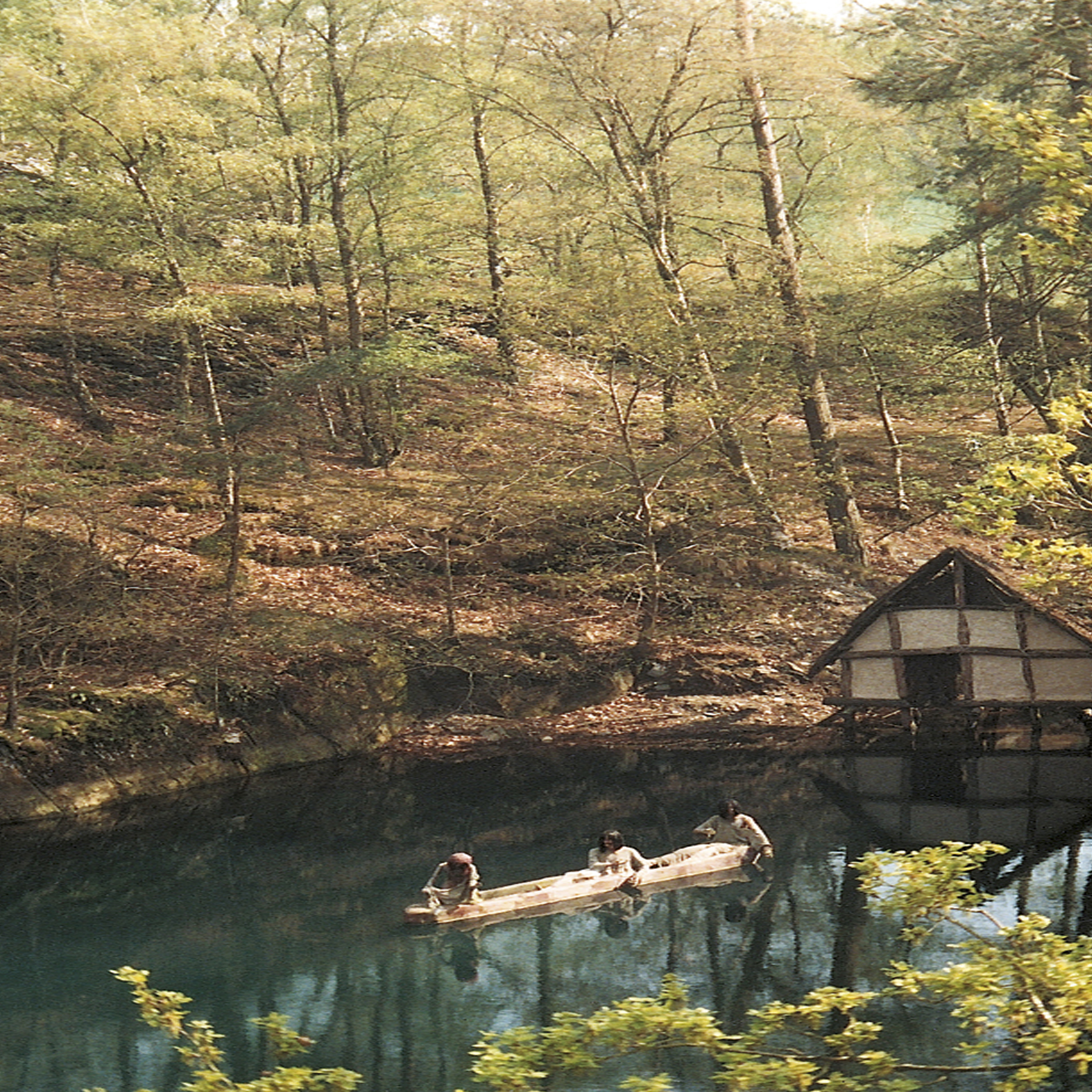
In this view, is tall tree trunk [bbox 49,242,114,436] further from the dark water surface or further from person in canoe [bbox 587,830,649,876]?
person in canoe [bbox 587,830,649,876]

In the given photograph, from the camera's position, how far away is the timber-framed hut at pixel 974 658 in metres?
23.0

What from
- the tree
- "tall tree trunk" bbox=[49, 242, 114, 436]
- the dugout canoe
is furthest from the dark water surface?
"tall tree trunk" bbox=[49, 242, 114, 436]

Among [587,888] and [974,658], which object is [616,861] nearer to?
[587,888]

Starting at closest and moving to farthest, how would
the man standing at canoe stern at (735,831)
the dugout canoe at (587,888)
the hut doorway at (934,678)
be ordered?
the dugout canoe at (587,888)
the man standing at canoe stern at (735,831)
the hut doorway at (934,678)

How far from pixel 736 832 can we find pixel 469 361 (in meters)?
12.8

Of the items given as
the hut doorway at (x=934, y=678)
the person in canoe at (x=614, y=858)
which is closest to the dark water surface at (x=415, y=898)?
the person in canoe at (x=614, y=858)

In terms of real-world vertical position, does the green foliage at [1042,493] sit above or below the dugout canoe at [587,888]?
above

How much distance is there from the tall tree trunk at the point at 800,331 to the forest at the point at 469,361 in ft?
0.37

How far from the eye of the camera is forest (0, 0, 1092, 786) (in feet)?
74.8

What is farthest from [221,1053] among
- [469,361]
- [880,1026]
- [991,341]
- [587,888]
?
[991,341]

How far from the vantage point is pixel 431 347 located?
28234 mm

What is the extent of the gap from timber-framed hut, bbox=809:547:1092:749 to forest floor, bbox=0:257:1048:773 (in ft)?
3.80

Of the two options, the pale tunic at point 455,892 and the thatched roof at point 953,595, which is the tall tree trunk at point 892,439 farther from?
the pale tunic at point 455,892

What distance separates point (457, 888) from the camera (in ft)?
50.7
